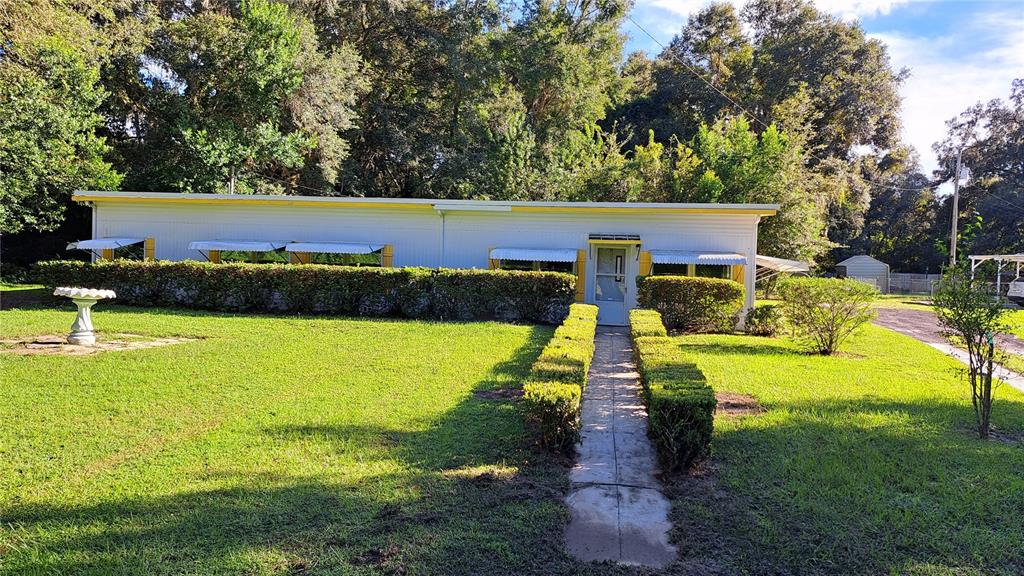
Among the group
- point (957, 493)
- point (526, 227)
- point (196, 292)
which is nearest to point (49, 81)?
point (196, 292)

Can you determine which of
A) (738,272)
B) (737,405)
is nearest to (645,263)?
(738,272)

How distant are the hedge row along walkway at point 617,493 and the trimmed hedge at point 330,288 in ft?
20.7

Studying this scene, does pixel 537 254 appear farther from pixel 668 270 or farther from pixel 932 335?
pixel 932 335

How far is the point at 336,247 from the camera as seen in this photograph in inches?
565

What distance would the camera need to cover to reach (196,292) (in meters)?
13.3

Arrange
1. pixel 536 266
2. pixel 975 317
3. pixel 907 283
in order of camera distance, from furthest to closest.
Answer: pixel 907 283 < pixel 536 266 < pixel 975 317

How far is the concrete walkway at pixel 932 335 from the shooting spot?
8.17m

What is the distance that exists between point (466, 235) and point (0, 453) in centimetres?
1091

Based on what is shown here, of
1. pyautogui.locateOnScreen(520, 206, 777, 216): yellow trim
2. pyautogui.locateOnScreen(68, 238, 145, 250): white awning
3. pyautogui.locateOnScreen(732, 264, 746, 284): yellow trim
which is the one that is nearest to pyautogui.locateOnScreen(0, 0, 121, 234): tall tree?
pyautogui.locateOnScreen(68, 238, 145, 250): white awning

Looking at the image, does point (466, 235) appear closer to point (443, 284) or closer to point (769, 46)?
point (443, 284)

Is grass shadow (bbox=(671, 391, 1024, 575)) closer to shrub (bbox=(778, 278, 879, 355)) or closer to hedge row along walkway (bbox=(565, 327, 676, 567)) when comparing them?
hedge row along walkway (bbox=(565, 327, 676, 567))

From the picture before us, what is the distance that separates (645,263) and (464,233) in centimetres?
460

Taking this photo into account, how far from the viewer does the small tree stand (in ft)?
17.1

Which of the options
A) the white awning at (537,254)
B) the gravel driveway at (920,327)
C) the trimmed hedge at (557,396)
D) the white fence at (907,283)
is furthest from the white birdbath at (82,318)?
the white fence at (907,283)
